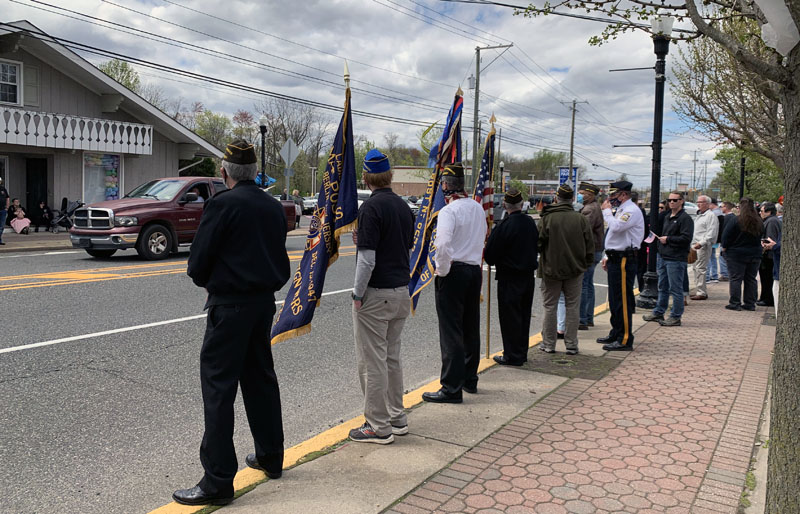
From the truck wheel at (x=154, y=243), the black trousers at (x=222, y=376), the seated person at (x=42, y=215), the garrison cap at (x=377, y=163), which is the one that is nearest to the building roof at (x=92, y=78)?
the seated person at (x=42, y=215)

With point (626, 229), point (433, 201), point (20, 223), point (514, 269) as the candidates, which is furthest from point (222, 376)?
point (20, 223)

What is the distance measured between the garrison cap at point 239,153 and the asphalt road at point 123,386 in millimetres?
2084

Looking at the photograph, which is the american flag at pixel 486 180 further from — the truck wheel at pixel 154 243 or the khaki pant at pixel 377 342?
the truck wheel at pixel 154 243

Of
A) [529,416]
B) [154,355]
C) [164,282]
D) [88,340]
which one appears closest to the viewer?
[529,416]

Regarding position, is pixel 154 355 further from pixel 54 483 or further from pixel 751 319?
pixel 751 319

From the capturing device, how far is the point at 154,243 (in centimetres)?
1581

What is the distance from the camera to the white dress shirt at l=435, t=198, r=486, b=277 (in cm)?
557

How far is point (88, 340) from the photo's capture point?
7.53m

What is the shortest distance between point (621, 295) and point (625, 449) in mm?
3537

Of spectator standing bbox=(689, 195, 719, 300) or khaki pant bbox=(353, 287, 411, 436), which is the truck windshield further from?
khaki pant bbox=(353, 287, 411, 436)

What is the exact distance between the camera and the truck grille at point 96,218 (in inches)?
603

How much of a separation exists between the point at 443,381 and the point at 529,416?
78cm

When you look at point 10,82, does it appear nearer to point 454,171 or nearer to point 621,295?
point 454,171

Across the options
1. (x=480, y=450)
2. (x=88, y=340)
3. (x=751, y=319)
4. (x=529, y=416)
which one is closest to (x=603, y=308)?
(x=751, y=319)
